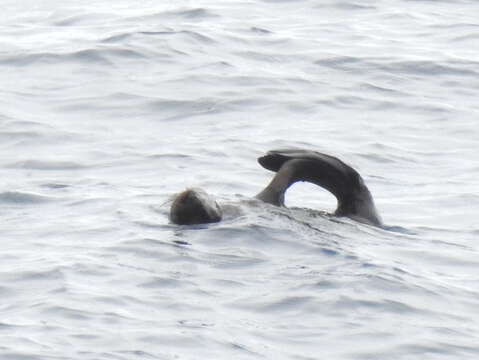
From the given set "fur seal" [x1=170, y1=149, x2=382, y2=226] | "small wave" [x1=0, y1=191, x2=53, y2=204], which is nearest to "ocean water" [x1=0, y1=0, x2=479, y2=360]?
"small wave" [x1=0, y1=191, x2=53, y2=204]

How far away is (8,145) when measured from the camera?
13070mm

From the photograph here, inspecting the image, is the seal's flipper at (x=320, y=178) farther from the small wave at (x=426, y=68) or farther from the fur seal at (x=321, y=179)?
the small wave at (x=426, y=68)

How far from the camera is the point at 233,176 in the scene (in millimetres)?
12164

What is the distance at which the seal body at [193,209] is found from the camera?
9586 mm

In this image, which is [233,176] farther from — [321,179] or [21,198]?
[321,179]

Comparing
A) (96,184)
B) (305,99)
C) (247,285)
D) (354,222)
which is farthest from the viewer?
(305,99)

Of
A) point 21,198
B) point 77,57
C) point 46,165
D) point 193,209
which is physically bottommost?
point 77,57

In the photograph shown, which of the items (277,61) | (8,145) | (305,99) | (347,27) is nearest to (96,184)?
(8,145)

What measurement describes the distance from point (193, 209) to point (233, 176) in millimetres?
2573

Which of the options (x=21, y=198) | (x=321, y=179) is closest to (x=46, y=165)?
(x=21, y=198)

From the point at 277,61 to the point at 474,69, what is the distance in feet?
6.81

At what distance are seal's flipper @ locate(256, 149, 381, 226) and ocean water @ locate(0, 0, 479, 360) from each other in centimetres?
19

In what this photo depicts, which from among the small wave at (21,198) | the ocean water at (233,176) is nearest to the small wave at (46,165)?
the ocean water at (233,176)

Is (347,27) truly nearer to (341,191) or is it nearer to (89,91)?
(89,91)
